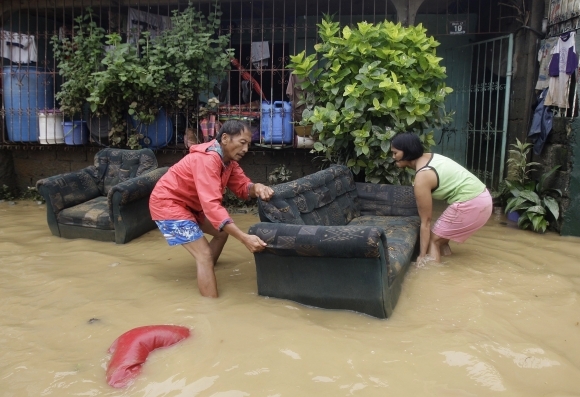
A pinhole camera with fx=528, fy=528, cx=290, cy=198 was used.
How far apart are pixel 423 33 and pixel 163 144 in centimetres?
376

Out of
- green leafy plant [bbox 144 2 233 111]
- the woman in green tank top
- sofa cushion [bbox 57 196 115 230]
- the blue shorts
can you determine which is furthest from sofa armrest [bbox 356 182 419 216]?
green leafy plant [bbox 144 2 233 111]

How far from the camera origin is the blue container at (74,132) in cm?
757

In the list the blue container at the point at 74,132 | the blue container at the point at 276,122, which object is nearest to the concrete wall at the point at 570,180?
the blue container at the point at 276,122

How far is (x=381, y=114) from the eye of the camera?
5.69 m

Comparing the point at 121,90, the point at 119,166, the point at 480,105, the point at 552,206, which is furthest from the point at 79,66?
the point at 552,206

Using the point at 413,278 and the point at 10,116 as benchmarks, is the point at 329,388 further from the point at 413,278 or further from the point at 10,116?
the point at 10,116

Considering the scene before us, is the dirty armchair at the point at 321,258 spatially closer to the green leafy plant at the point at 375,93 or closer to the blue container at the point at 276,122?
the green leafy plant at the point at 375,93

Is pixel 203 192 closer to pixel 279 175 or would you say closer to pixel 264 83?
pixel 279 175

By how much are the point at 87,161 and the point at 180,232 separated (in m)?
4.63

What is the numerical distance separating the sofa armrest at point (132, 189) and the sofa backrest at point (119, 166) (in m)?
0.42

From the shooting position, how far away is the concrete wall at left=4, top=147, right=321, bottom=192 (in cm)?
741

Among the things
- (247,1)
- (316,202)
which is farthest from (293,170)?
(316,202)

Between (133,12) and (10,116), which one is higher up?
(133,12)

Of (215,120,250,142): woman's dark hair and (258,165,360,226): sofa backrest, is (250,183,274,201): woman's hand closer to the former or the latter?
(258,165,360,226): sofa backrest
